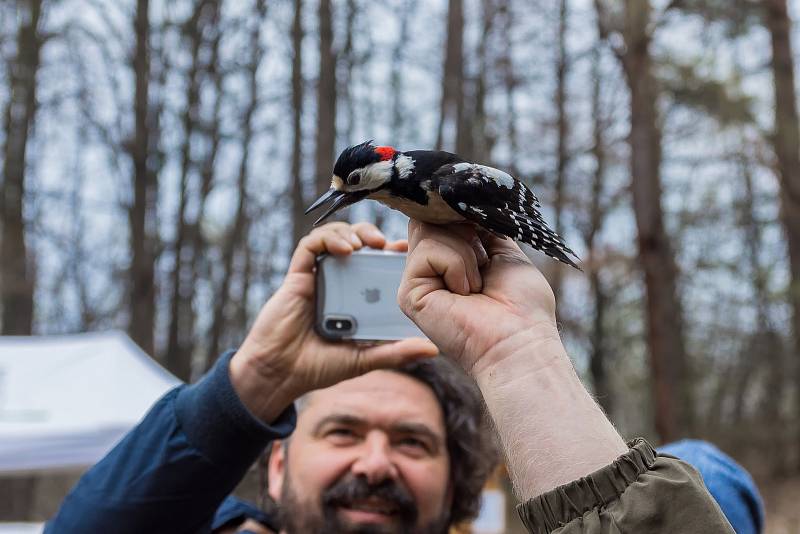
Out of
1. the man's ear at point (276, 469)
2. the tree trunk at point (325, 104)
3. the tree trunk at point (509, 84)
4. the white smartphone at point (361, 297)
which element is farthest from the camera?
the tree trunk at point (509, 84)

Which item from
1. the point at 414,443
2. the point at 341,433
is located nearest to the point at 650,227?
the point at 414,443

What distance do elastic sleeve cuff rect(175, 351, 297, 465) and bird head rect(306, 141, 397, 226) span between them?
62 cm

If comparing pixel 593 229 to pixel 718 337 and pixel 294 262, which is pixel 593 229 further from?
pixel 294 262

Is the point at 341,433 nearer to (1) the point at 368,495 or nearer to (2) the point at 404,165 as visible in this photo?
(1) the point at 368,495

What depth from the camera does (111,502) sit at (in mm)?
2104

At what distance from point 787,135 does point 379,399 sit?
35.0ft

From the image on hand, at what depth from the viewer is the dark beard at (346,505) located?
2348 mm

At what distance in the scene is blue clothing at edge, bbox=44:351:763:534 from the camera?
6.89ft

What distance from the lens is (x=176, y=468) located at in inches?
82.7

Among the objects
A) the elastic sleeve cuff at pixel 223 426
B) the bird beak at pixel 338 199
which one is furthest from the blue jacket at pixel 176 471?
the bird beak at pixel 338 199

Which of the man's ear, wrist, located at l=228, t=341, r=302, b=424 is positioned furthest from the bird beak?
the man's ear

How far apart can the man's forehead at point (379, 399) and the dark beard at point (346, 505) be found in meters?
0.22

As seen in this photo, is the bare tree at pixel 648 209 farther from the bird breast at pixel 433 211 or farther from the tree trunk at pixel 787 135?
the bird breast at pixel 433 211

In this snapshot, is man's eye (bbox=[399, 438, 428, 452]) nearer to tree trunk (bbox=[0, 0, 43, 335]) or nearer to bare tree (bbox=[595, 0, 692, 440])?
bare tree (bbox=[595, 0, 692, 440])
